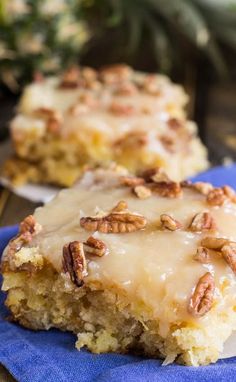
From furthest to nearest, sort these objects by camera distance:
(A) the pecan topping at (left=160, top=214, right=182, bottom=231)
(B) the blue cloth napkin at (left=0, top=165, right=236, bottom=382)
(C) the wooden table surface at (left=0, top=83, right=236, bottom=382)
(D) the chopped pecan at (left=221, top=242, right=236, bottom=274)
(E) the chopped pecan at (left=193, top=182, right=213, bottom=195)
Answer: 1. (C) the wooden table surface at (left=0, top=83, right=236, bottom=382)
2. (E) the chopped pecan at (left=193, top=182, right=213, bottom=195)
3. (A) the pecan topping at (left=160, top=214, right=182, bottom=231)
4. (D) the chopped pecan at (left=221, top=242, right=236, bottom=274)
5. (B) the blue cloth napkin at (left=0, top=165, right=236, bottom=382)

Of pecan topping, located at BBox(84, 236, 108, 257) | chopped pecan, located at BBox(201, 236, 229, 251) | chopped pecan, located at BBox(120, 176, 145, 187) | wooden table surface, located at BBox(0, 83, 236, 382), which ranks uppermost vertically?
pecan topping, located at BBox(84, 236, 108, 257)

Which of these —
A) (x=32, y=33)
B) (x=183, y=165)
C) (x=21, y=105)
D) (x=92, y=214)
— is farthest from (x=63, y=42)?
(x=92, y=214)

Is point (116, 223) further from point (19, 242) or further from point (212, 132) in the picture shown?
point (212, 132)

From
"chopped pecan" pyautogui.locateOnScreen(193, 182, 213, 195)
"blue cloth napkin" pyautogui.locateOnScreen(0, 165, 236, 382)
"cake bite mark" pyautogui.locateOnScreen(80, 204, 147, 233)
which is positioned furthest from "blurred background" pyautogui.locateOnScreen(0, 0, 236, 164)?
"blue cloth napkin" pyautogui.locateOnScreen(0, 165, 236, 382)

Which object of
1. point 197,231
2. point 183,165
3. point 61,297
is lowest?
point 183,165

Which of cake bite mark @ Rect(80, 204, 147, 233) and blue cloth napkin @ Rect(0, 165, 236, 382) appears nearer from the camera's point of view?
blue cloth napkin @ Rect(0, 165, 236, 382)

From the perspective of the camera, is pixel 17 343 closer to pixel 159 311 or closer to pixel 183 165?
pixel 159 311

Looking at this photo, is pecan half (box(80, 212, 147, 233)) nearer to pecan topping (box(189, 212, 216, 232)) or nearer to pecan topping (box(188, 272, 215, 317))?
pecan topping (box(189, 212, 216, 232))
